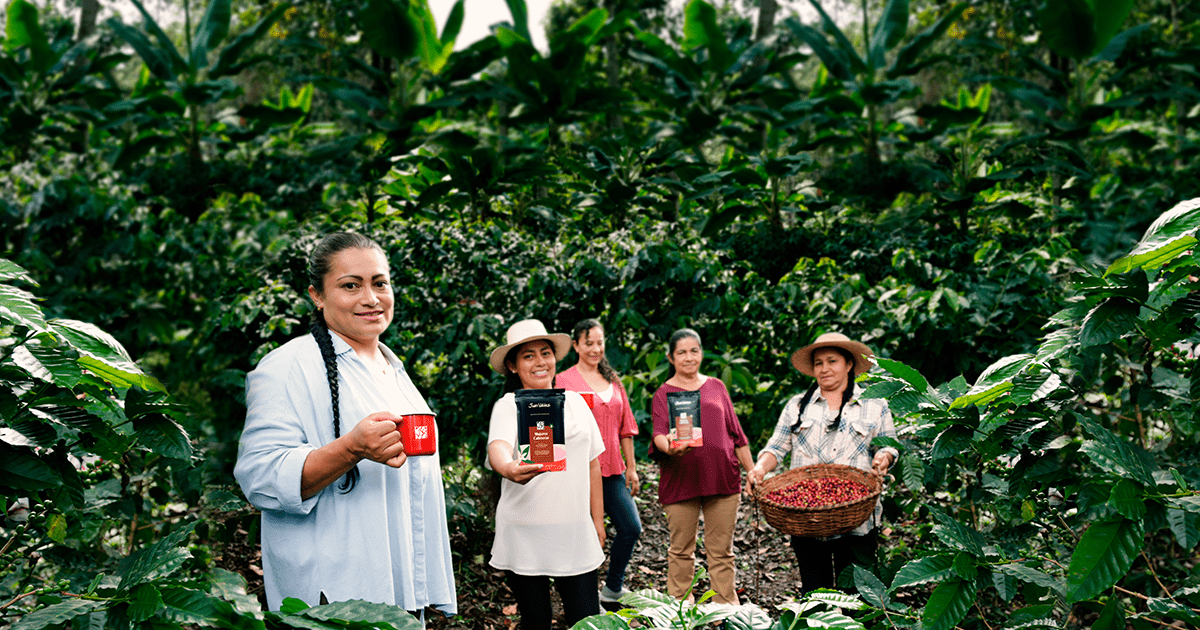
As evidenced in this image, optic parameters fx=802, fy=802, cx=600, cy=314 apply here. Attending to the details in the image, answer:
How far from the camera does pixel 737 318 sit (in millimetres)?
6211

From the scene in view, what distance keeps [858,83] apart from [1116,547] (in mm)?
8601

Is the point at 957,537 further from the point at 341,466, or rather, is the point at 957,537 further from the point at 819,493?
the point at 819,493

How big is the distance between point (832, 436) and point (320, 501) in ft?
9.12

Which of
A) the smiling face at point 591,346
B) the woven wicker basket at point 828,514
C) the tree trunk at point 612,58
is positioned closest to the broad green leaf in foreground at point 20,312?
the woven wicker basket at point 828,514

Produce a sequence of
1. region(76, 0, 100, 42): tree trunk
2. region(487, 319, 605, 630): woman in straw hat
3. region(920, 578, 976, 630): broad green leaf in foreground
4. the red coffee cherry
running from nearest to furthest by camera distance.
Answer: region(920, 578, 976, 630): broad green leaf in foreground → region(487, 319, 605, 630): woman in straw hat → the red coffee cherry → region(76, 0, 100, 42): tree trunk

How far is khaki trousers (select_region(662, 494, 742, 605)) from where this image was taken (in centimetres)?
452

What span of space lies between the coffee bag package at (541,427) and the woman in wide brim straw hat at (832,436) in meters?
1.36

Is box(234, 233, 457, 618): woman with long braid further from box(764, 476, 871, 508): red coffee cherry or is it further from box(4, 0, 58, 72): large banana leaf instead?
box(4, 0, 58, 72): large banana leaf

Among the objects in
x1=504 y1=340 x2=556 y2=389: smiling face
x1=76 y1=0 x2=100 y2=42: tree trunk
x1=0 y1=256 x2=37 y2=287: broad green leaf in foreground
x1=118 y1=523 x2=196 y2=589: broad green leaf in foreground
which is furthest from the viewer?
x1=76 y1=0 x2=100 y2=42: tree trunk

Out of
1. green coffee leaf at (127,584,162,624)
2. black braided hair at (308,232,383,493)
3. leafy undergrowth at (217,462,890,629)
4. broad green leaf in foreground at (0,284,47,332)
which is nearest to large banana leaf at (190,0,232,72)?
leafy undergrowth at (217,462,890,629)

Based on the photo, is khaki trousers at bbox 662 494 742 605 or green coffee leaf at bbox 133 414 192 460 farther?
khaki trousers at bbox 662 494 742 605

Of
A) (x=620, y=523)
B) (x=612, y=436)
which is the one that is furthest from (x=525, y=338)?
(x=620, y=523)

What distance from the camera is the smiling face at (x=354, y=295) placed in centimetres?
222

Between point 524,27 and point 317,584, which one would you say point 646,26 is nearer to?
point 524,27
